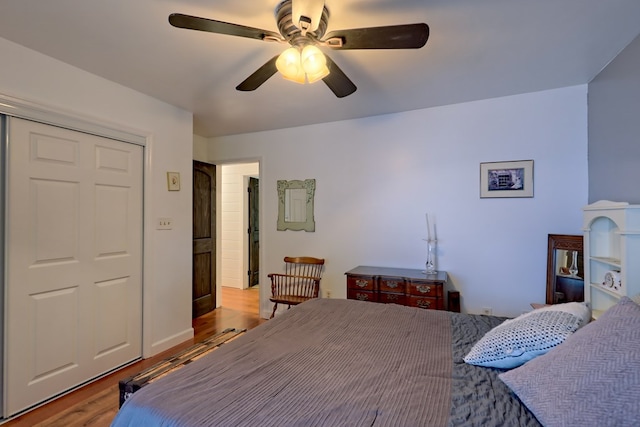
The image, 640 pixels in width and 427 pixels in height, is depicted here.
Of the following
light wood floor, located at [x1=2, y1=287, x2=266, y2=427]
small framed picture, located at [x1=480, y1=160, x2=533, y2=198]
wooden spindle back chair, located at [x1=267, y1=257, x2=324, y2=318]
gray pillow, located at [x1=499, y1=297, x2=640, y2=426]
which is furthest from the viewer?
wooden spindle back chair, located at [x1=267, y1=257, x2=324, y2=318]

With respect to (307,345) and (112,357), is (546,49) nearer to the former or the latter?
(307,345)

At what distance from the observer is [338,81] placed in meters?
1.84

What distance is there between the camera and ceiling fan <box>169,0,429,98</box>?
130 cm

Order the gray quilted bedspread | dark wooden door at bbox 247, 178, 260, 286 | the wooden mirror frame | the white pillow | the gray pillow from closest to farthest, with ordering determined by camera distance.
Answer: the gray pillow
the gray quilted bedspread
the white pillow
the wooden mirror frame
dark wooden door at bbox 247, 178, 260, 286

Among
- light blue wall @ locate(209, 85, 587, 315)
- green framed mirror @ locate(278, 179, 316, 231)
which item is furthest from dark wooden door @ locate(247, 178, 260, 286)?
green framed mirror @ locate(278, 179, 316, 231)

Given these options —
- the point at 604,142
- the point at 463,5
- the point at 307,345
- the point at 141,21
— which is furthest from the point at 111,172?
the point at 604,142

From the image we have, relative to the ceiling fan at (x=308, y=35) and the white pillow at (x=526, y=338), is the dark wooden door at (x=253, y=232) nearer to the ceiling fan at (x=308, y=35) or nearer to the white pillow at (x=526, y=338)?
the ceiling fan at (x=308, y=35)

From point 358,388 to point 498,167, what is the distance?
8.37ft

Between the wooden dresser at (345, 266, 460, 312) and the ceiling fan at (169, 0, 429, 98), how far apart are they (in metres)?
1.85

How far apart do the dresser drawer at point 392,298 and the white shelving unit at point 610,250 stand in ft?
4.24

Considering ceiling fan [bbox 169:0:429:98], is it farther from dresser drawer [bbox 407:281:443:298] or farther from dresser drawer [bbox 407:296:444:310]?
dresser drawer [bbox 407:296:444:310]

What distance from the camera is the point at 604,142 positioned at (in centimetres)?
232

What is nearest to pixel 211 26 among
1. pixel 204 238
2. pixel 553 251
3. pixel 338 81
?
pixel 338 81

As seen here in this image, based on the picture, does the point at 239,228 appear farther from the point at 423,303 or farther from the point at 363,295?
the point at 423,303
